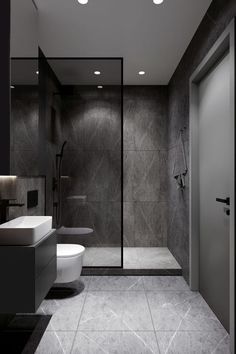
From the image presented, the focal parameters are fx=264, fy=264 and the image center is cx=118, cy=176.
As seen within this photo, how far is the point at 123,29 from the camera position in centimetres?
260

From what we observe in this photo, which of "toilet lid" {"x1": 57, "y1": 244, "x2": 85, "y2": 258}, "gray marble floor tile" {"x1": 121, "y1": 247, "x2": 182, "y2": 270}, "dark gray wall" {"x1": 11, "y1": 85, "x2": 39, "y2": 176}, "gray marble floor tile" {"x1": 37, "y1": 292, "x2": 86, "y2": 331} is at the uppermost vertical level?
"dark gray wall" {"x1": 11, "y1": 85, "x2": 39, "y2": 176}

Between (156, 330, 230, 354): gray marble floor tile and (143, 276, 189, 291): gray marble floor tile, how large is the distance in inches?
31.8

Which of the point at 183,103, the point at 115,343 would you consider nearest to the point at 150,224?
the point at 183,103

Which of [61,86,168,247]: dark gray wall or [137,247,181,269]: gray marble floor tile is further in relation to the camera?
[137,247,181,269]: gray marble floor tile

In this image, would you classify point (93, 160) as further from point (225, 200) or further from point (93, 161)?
point (225, 200)

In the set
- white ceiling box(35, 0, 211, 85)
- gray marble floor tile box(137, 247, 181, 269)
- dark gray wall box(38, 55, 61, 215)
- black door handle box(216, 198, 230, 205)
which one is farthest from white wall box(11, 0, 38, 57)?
gray marble floor tile box(137, 247, 181, 269)

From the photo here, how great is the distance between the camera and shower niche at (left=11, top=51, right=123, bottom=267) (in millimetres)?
3076

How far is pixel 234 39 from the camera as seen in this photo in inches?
69.8

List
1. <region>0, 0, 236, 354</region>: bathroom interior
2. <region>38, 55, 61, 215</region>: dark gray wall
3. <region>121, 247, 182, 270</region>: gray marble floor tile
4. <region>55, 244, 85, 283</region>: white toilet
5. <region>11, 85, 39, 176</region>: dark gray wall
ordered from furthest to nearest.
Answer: <region>121, 247, 182, 270</region>: gray marble floor tile, <region>38, 55, 61, 215</region>: dark gray wall, <region>55, 244, 85, 283</region>: white toilet, <region>11, 85, 39, 176</region>: dark gray wall, <region>0, 0, 236, 354</region>: bathroom interior

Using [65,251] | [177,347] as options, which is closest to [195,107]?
[65,251]

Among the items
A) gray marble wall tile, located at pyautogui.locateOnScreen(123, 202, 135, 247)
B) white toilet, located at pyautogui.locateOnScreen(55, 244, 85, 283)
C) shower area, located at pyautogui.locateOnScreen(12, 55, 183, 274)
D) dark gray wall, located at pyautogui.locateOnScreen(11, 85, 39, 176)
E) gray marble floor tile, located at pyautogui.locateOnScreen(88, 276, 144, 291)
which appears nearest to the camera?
dark gray wall, located at pyautogui.locateOnScreen(11, 85, 39, 176)

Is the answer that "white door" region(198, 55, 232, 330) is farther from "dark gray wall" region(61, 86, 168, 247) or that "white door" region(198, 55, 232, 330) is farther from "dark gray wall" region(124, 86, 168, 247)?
"dark gray wall" region(124, 86, 168, 247)

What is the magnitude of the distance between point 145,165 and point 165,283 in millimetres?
1828

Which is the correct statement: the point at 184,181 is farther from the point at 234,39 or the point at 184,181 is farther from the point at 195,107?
the point at 234,39
